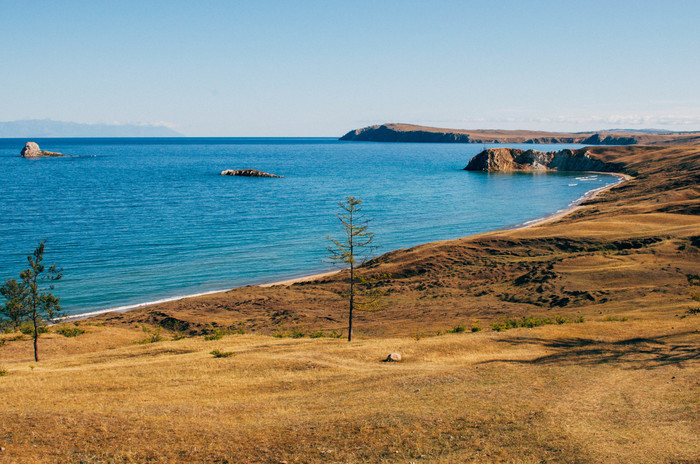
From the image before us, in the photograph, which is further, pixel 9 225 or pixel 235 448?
pixel 9 225

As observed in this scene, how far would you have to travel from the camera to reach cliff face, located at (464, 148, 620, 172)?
142m

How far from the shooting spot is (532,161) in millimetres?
146250

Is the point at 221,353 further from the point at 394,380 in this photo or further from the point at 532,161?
the point at 532,161

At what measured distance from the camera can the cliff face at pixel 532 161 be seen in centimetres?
14250

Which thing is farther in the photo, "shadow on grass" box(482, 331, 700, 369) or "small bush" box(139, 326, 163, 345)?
"small bush" box(139, 326, 163, 345)

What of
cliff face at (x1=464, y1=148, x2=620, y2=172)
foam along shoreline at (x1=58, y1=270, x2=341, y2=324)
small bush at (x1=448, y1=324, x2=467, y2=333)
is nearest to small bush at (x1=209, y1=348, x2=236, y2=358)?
small bush at (x1=448, y1=324, x2=467, y2=333)

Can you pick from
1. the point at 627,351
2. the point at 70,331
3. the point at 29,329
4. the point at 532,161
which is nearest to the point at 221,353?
the point at 70,331

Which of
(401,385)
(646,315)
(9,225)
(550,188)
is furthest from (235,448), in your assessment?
(550,188)

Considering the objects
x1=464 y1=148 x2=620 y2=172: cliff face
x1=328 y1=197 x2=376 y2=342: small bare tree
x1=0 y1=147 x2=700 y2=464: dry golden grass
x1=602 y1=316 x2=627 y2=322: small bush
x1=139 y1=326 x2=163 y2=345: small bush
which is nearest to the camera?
x1=0 y1=147 x2=700 y2=464: dry golden grass

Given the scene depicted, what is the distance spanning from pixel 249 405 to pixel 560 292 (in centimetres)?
2306

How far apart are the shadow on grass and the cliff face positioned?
412ft

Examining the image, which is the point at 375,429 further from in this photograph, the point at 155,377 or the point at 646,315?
the point at 646,315

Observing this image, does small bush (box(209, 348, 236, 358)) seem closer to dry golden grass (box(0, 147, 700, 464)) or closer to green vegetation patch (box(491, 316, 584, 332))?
dry golden grass (box(0, 147, 700, 464))

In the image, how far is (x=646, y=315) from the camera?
24875 mm
